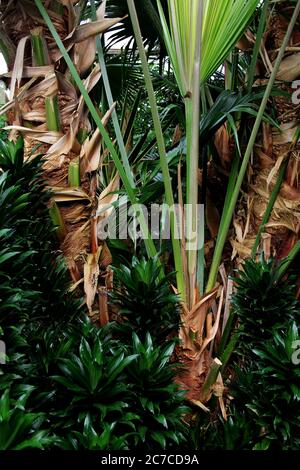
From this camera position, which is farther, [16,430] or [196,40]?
[196,40]

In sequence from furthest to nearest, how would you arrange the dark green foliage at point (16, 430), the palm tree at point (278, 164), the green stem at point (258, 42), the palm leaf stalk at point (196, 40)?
the palm tree at point (278, 164), the green stem at point (258, 42), the palm leaf stalk at point (196, 40), the dark green foliage at point (16, 430)

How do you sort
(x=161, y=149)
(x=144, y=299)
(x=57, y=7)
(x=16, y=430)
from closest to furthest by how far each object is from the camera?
Result: 1. (x=16, y=430)
2. (x=144, y=299)
3. (x=161, y=149)
4. (x=57, y=7)

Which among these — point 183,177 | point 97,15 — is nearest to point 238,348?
point 183,177

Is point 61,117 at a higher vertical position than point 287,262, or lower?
higher

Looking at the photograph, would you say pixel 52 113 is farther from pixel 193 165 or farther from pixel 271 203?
pixel 271 203

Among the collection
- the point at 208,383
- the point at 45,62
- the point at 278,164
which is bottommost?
the point at 208,383

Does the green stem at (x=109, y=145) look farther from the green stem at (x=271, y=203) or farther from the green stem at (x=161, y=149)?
the green stem at (x=271, y=203)

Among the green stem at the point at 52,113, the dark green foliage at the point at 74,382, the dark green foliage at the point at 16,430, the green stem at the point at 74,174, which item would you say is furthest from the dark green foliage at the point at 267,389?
the green stem at the point at 52,113

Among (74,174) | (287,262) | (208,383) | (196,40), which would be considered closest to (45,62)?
(74,174)

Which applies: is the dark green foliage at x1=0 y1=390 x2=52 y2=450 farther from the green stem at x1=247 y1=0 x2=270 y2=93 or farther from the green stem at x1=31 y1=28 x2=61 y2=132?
the green stem at x1=247 y1=0 x2=270 y2=93

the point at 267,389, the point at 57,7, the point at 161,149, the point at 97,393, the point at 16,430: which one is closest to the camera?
the point at 16,430

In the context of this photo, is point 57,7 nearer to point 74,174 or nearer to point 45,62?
A: point 45,62

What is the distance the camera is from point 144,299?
3.27ft

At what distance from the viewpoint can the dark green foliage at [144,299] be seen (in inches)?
39.1
